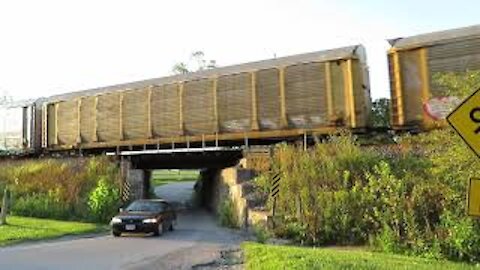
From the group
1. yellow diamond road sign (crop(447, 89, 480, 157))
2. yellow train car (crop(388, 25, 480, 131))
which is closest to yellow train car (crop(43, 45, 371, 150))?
yellow train car (crop(388, 25, 480, 131))

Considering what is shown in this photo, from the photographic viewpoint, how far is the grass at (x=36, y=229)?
20.0 m

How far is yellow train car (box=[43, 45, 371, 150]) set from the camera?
24.2 meters

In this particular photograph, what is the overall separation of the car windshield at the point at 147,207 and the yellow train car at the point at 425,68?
8845mm

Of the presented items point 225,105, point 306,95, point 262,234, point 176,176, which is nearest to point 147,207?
point 262,234

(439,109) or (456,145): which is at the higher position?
(439,109)

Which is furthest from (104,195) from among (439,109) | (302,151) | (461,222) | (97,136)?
(461,222)

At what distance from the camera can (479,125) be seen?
6.92 m

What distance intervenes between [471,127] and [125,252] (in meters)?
11.8

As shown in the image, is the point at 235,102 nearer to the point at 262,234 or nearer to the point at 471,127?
the point at 262,234

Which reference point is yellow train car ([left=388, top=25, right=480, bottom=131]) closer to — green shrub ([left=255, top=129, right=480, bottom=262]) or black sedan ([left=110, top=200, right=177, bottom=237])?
green shrub ([left=255, top=129, right=480, bottom=262])

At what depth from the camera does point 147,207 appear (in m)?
23.2

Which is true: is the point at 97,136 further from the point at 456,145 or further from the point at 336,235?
the point at 456,145

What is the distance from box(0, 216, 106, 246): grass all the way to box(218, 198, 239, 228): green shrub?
473cm

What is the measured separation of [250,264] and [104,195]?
15.0 meters
